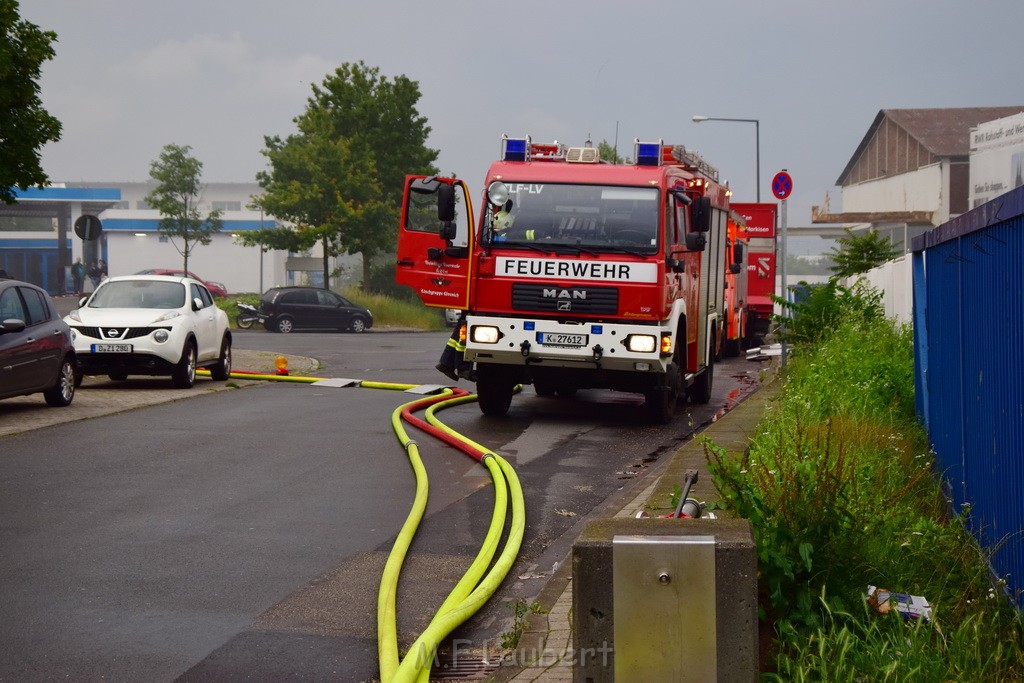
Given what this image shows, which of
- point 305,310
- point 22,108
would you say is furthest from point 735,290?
point 305,310

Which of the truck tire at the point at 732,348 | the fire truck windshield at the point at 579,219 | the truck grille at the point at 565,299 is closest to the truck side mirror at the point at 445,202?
the fire truck windshield at the point at 579,219

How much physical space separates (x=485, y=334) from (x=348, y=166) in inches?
1575

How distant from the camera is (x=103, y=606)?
619 cm

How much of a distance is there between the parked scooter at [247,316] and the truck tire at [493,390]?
30254 mm

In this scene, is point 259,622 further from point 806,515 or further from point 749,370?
point 749,370

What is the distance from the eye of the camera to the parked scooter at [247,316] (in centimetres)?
4547

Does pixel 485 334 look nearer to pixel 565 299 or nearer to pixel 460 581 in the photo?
pixel 565 299

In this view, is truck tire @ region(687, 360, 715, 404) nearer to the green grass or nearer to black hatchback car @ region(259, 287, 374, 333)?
black hatchback car @ region(259, 287, 374, 333)

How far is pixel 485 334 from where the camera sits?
14227 millimetres

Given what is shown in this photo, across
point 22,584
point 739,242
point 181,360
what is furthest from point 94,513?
point 739,242

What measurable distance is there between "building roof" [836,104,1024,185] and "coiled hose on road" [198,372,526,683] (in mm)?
68668

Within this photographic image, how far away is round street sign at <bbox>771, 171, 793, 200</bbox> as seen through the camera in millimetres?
21016

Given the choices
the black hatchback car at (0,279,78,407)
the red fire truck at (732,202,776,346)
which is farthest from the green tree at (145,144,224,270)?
the black hatchback car at (0,279,78,407)

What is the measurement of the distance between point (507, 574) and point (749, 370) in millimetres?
18957
